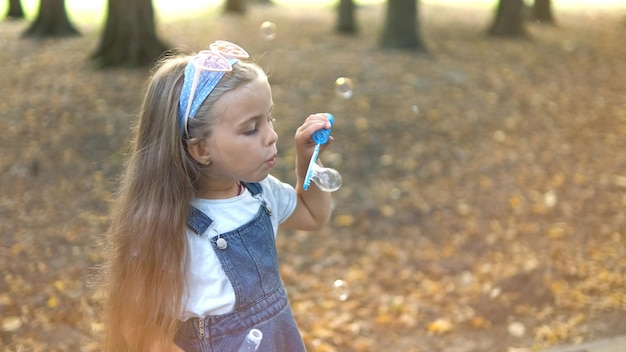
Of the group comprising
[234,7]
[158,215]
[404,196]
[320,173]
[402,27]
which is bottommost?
[234,7]

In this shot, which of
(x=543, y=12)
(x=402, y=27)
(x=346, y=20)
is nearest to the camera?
(x=402, y=27)

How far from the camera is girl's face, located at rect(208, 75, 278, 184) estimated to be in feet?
5.89

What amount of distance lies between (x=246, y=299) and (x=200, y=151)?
1.40 ft

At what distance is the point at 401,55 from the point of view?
9.40m

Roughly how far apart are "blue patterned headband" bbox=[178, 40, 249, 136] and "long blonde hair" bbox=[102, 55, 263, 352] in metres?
0.02

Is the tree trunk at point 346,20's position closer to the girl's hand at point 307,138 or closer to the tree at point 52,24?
the tree at point 52,24

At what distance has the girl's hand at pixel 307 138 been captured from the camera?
2.00 m

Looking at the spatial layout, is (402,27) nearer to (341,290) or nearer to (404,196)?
(404,196)

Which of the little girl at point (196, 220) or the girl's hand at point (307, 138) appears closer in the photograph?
the little girl at point (196, 220)

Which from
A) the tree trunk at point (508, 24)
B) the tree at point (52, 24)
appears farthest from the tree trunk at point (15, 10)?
the tree trunk at point (508, 24)

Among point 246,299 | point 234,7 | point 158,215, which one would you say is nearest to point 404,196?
point 246,299

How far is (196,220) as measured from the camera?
73.4 inches

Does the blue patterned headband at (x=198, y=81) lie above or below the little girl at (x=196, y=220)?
above

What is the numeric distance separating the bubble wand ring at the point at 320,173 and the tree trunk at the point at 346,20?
9.84 metres
